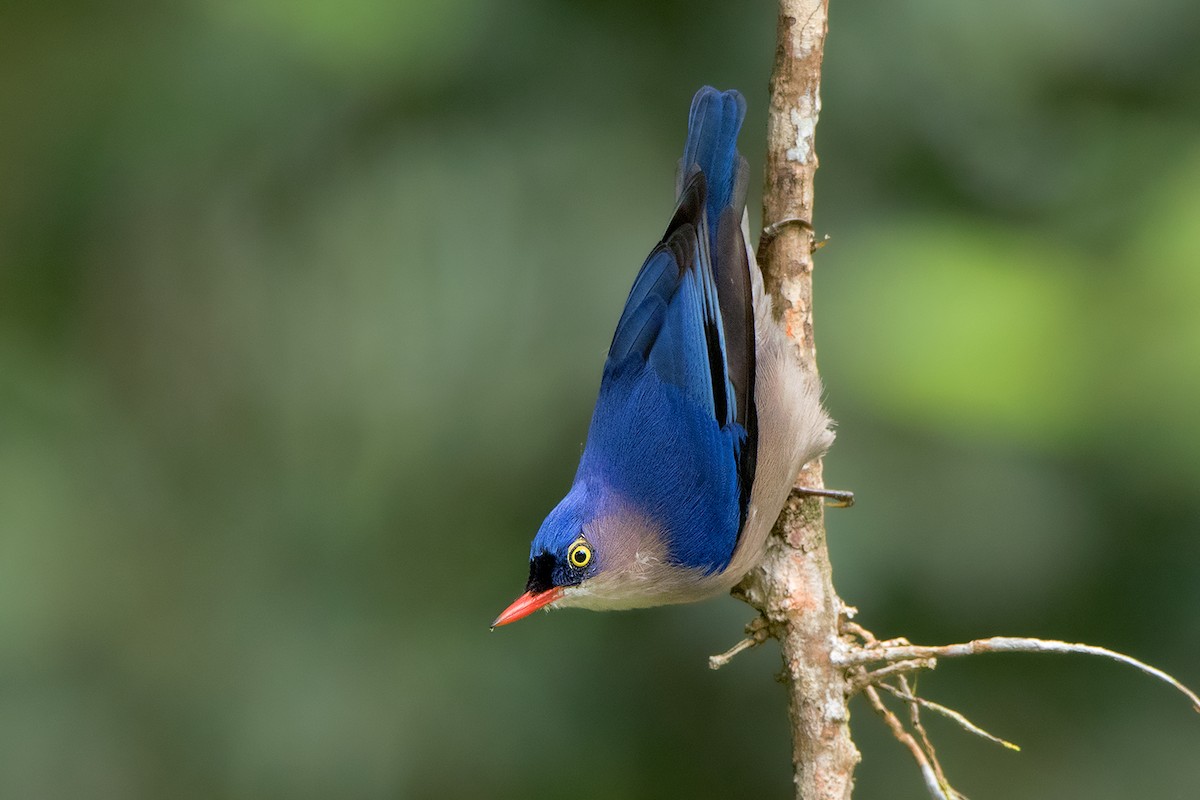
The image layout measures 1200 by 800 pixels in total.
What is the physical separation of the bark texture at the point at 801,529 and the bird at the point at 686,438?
83 mm

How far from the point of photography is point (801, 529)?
3586 mm

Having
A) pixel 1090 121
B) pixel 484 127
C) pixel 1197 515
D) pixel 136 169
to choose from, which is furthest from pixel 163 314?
pixel 1197 515

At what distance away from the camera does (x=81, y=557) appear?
5.01 metres

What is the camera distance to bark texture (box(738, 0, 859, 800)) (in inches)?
126

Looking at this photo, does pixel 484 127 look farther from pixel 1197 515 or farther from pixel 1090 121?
pixel 1197 515

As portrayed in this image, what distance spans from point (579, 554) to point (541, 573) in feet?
0.39

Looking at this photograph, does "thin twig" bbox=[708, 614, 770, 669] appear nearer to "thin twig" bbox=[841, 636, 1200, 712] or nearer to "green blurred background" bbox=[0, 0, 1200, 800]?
"thin twig" bbox=[841, 636, 1200, 712]

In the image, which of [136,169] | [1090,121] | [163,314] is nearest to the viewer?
[1090,121]

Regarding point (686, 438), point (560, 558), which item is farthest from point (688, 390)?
point (560, 558)

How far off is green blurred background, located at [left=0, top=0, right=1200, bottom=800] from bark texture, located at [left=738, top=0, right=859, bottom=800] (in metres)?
0.62

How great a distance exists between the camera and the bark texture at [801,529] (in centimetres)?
321

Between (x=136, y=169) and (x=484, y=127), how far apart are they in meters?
1.39

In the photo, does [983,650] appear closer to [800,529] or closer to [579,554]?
[800,529]

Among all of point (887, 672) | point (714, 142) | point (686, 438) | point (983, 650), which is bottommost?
point (887, 672)
